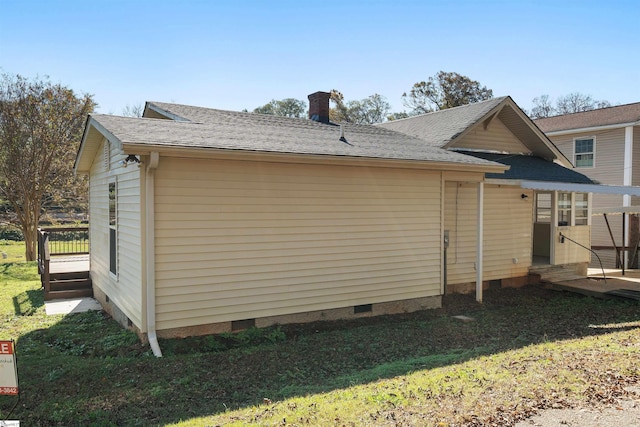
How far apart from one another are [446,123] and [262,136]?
22.9ft

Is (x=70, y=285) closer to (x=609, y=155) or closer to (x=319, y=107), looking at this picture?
(x=319, y=107)

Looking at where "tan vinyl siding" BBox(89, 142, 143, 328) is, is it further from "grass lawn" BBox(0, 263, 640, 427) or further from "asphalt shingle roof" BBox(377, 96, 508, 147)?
"asphalt shingle roof" BBox(377, 96, 508, 147)

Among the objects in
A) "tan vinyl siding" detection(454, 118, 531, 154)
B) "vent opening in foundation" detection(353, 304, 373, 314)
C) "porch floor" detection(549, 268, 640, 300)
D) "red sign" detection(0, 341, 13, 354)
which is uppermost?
"tan vinyl siding" detection(454, 118, 531, 154)

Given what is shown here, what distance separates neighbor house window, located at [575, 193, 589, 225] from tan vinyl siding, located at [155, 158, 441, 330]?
650 centimetres

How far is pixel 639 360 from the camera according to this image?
18.1ft

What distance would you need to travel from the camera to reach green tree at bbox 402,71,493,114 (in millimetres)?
39500

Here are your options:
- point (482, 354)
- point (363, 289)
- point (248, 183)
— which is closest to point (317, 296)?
point (363, 289)

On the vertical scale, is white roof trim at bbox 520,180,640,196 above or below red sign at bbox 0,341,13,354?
above

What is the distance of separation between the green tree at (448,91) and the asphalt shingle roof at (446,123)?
85.0 ft

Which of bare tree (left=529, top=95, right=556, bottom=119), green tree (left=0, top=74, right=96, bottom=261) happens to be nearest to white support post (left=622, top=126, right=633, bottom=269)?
green tree (left=0, top=74, right=96, bottom=261)

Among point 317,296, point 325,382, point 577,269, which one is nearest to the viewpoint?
point 325,382

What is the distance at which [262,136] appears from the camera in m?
8.35

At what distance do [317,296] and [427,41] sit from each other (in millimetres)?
9152

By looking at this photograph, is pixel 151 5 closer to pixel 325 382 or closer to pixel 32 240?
pixel 325 382
